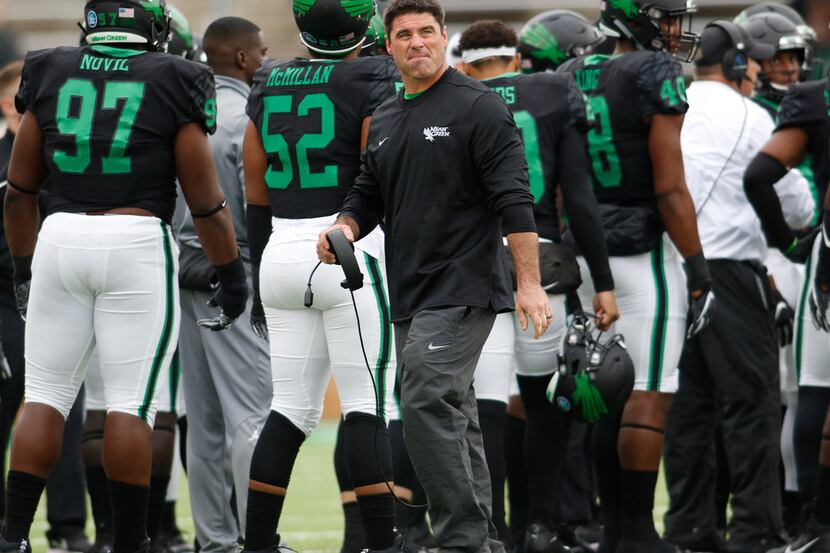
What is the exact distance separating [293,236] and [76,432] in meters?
2.80

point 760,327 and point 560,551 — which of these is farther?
point 760,327

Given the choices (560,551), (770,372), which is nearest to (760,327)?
(770,372)

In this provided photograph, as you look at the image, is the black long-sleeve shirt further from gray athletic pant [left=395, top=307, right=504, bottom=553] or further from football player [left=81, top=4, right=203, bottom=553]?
football player [left=81, top=4, right=203, bottom=553]

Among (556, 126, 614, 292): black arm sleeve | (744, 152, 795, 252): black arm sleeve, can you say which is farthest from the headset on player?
(556, 126, 614, 292): black arm sleeve

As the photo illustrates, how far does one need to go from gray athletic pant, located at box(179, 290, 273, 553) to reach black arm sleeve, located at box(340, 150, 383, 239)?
50.2 inches

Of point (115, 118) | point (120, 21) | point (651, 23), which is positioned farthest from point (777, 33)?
point (115, 118)

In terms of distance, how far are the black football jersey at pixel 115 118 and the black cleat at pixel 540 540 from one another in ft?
7.34

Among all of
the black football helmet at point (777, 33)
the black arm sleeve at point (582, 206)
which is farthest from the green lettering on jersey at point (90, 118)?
the black football helmet at point (777, 33)

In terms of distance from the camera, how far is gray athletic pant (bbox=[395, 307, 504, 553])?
4.89 meters

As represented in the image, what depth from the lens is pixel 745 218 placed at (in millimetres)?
7137

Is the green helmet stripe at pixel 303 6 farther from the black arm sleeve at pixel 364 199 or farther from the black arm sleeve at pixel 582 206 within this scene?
the black arm sleeve at pixel 582 206

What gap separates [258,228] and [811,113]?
2.51 metres

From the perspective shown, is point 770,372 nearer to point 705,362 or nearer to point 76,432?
point 705,362

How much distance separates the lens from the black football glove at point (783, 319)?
753 cm
